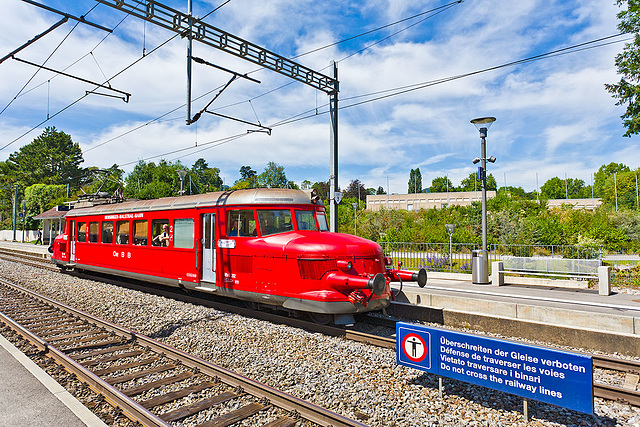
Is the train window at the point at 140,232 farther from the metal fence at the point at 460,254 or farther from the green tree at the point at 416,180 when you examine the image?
the green tree at the point at 416,180

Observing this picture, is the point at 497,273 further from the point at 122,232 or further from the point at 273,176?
the point at 273,176

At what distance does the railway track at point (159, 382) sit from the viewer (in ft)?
15.6

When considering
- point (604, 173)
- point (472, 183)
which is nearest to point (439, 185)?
point (472, 183)

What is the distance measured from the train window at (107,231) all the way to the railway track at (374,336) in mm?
2660

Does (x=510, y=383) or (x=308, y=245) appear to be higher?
Result: (x=308, y=245)

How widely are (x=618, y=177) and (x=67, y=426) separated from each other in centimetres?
11944

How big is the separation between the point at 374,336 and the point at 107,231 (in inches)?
470

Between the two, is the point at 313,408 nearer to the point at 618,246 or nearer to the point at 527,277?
the point at 527,277

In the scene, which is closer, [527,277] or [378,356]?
[378,356]

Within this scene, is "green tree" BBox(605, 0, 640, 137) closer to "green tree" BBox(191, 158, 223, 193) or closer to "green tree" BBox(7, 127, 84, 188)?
"green tree" BBox(7, 127, 84, 188)

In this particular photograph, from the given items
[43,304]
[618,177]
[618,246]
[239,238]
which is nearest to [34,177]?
[43,304]

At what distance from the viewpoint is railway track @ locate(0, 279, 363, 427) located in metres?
4.77

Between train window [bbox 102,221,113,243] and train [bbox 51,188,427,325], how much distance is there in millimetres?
942

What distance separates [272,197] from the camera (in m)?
9.61
